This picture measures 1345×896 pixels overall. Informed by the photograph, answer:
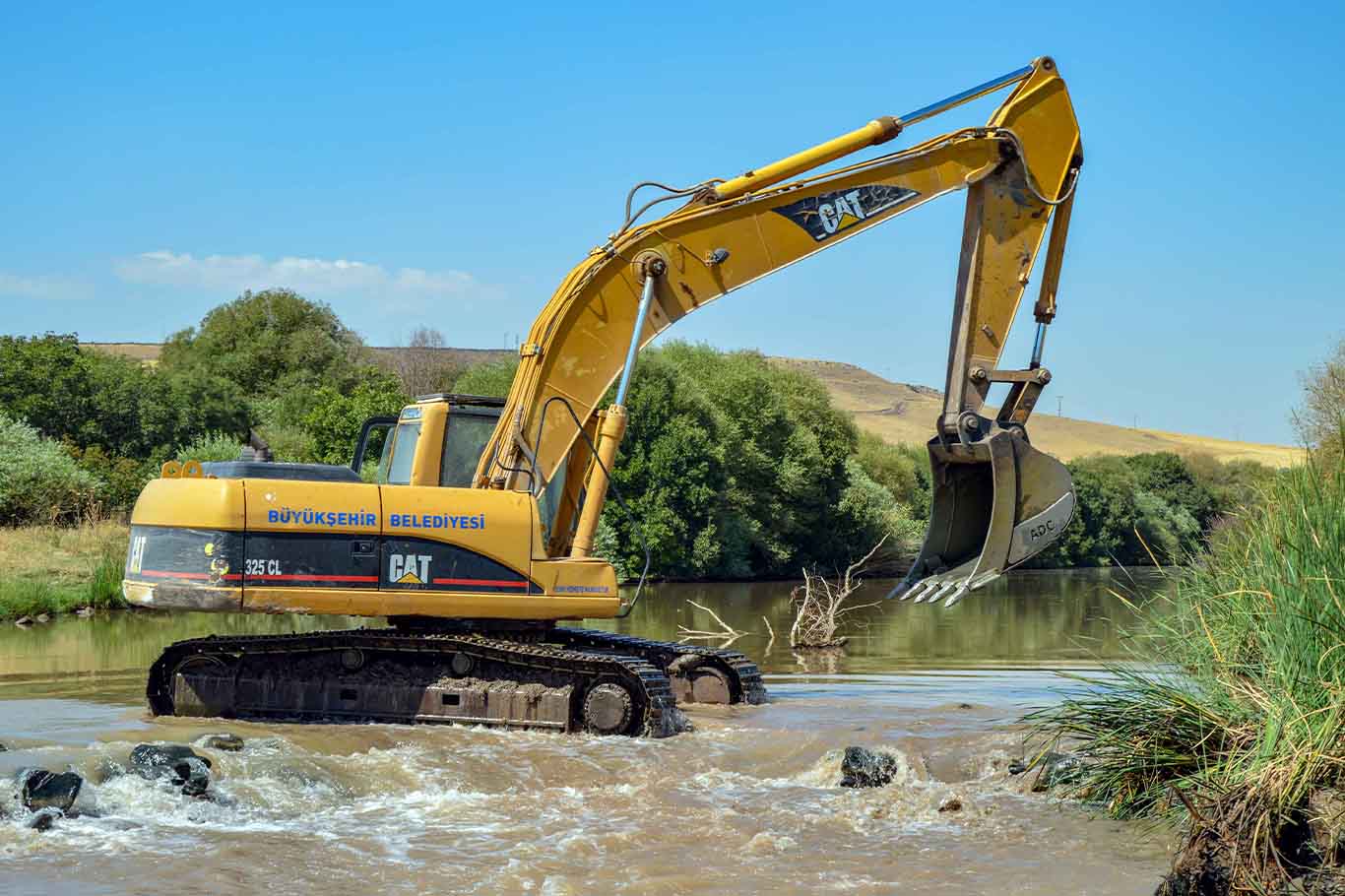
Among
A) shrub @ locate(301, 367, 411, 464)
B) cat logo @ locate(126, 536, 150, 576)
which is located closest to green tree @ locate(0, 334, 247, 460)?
shrub @ locate(301, 367, 411, 464)

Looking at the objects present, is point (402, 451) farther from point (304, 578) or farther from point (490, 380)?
point (490, 380)

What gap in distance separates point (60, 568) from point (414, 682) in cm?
1786

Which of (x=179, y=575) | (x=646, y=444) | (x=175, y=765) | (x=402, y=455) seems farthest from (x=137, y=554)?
(x=646, y=444)

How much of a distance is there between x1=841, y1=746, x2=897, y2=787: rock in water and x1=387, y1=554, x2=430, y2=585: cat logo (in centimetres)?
384

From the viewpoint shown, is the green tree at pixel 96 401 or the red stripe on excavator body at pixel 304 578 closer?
the red stripe on excavator body at pixel 304 578

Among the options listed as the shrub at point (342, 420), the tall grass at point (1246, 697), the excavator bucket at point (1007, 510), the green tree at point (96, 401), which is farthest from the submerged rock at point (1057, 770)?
the green tree at point (96, 401)

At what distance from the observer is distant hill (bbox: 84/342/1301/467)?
94.4 meters

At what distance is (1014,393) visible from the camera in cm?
1245

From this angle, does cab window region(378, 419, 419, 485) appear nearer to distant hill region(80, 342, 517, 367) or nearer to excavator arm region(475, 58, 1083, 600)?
excavator arm region(475, 58, 1083, 600)

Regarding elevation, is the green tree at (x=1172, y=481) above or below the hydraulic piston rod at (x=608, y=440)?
above

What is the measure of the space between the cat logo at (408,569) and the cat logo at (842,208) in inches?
177

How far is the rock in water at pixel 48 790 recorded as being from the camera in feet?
29.0

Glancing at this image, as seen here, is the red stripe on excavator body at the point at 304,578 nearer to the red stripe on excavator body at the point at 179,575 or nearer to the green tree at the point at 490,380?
the red stripe on excavator body at the point at 179,575

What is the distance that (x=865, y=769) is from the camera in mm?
10289
